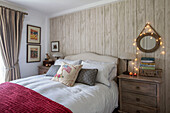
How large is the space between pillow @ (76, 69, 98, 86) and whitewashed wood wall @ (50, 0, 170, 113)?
923 mm

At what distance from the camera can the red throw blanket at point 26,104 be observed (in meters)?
1.16

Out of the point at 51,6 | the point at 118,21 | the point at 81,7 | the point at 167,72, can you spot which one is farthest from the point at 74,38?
the point at 167,72

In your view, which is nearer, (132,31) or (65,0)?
(132,31)

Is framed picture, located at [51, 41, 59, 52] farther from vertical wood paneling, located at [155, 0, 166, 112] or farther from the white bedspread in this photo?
vertical wood paneling, located at [155, 0, 166, 112]

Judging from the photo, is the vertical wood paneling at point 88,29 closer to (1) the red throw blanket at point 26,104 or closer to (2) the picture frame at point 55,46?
(2) the picture frame at point 55,46

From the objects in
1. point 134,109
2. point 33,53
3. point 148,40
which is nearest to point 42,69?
point 33,53

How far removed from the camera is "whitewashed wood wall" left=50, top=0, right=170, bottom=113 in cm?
222

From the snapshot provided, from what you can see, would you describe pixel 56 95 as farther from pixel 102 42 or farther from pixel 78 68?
pixel 102 42

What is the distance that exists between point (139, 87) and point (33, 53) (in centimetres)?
314

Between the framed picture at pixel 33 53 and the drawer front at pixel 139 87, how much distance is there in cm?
284

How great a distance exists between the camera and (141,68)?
7.38 feet

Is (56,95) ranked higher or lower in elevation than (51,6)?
lower

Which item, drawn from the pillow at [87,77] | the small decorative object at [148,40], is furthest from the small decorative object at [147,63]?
the pillow at [87,77]

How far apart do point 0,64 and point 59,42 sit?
1732 mm
